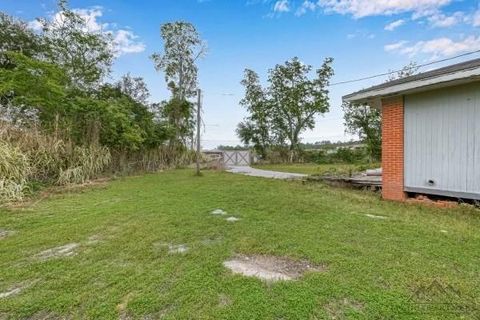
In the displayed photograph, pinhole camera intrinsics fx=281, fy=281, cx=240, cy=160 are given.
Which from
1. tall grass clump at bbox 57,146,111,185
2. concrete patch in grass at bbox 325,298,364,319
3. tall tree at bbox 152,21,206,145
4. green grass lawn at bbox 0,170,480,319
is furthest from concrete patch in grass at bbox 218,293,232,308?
tall tree at bbox 152,21,206,145

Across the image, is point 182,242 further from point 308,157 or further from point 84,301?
point 308,157

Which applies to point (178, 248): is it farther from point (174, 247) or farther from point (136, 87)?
point (136, 87)

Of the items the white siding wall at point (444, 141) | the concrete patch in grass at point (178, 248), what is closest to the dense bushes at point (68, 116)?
the concrete patch in grass at point (178, 248)

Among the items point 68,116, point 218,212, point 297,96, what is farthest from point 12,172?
point 297,96

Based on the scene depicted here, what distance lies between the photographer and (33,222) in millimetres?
4191

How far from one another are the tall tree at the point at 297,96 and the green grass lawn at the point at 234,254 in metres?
22.3

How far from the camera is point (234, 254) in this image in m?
2.81

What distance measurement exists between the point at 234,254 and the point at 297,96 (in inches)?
986

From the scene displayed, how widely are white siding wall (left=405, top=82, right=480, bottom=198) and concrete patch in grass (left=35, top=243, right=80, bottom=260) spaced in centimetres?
588

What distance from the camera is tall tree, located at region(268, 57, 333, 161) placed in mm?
26250

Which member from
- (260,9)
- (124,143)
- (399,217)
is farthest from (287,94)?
(399,217)

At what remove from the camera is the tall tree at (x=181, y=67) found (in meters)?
18.8

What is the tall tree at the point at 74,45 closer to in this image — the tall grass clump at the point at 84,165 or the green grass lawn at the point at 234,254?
the tall grass clump at the point at 84,165

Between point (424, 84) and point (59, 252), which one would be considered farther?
point (424, 84)
